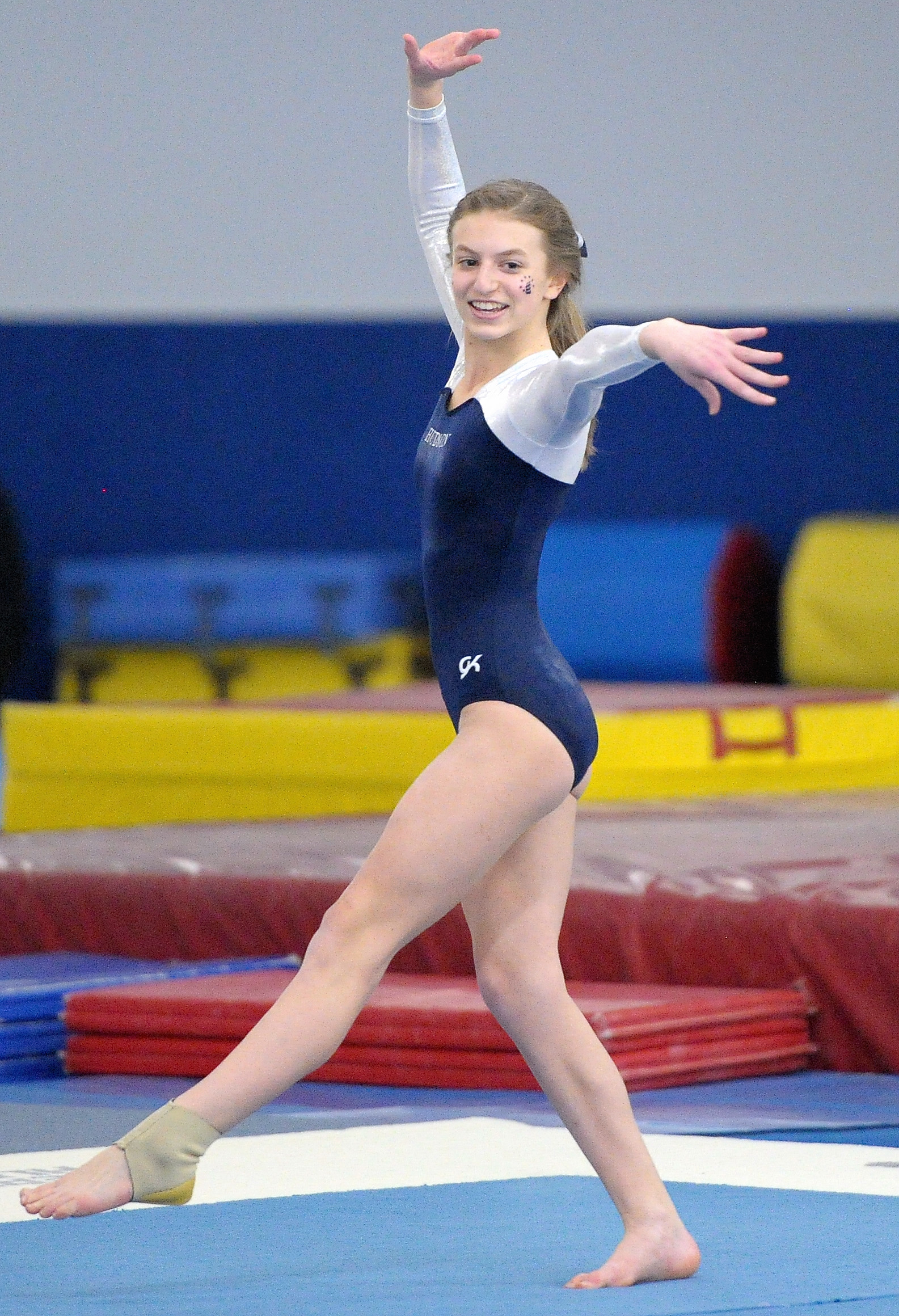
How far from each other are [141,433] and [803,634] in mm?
3275

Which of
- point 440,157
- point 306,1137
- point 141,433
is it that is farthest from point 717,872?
point 141,433

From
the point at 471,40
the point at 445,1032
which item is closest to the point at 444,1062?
the point at 445,1032

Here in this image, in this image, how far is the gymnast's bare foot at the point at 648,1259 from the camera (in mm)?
2525

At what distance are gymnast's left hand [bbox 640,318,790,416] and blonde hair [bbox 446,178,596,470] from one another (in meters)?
0.37

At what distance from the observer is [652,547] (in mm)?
9234

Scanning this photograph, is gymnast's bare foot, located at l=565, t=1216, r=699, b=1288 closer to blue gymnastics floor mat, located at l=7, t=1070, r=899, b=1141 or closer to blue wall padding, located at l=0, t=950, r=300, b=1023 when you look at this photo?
blue gymnastics floor mat, located at l=7, t=1070, r=899, b=1141

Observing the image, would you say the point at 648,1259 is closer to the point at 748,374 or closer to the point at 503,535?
the point at 503,535

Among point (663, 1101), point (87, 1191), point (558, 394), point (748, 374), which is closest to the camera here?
point (748, 374)

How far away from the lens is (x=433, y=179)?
3.02 m

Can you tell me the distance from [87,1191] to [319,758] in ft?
14.6

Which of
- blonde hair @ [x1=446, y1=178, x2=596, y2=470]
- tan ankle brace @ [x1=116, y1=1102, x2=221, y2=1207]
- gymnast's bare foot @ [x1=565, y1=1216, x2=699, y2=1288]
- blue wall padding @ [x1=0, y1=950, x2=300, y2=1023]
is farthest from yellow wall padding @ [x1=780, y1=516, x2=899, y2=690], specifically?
tan ankle brace @ [x1=116, y1=1102, x2=221, y2=1207]

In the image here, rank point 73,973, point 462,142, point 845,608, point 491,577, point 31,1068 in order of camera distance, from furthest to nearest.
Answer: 1. point 462,142
2. point 845,608
3. point 73,973
4. point 31,1068
5. point 491,577

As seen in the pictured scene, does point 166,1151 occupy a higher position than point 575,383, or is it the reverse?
point 575,383

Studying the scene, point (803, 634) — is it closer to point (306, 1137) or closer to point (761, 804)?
point (761, 804)
